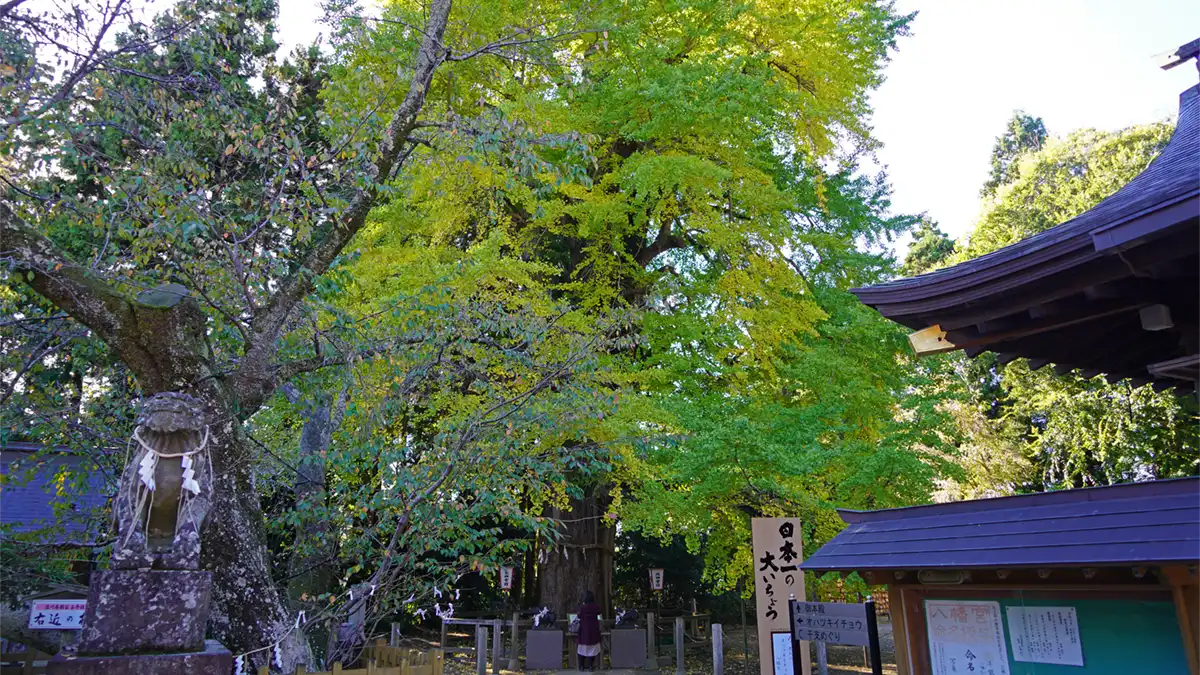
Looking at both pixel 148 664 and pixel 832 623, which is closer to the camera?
pixel 148 664

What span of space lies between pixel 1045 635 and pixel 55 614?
1048 centimetres

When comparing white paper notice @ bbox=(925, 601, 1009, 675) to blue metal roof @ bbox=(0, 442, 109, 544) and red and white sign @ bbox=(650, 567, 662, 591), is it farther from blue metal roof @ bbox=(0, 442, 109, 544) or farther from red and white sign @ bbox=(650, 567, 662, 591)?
red and white sign @ bbox=(650, 567, 662, 591)

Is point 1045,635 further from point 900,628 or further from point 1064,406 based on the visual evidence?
point 1064,406

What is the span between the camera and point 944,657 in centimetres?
438

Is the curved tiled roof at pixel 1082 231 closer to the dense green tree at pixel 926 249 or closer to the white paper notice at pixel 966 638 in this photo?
the white paper notice at pixel 966 638

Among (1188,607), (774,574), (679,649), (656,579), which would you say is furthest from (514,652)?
(1188,607)

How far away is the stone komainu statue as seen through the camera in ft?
11.6

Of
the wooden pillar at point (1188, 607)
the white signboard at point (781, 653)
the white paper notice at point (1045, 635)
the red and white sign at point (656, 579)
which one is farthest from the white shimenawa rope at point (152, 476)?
the red and white sign at point (656, 579)

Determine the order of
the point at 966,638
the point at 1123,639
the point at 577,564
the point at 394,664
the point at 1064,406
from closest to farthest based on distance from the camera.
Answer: the point at 1123,639, the point at 966,638, the point at 394,664, the point at 577,564, the point at 1064,406

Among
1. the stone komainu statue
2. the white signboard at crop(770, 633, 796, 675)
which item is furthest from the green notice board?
the stone komainu statue

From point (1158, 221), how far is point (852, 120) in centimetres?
955

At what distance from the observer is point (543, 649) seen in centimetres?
1303

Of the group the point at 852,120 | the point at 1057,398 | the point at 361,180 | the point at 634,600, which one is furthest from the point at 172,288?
the point at 634,600

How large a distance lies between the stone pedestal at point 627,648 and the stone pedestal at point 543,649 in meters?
1.07
